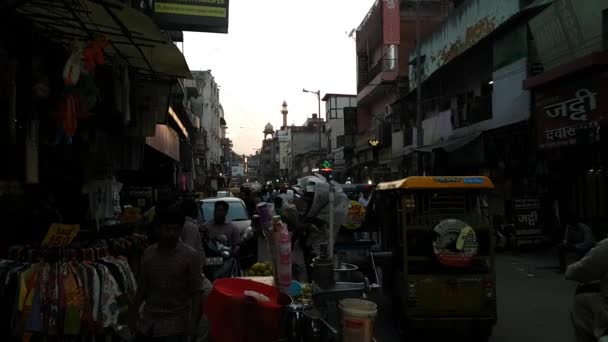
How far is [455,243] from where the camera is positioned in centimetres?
612

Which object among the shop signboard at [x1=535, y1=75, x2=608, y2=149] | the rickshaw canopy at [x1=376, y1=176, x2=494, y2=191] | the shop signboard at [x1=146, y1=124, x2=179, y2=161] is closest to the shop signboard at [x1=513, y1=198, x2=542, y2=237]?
the shop signboard at [x1=535, y1=75, x2=608, y2=149]

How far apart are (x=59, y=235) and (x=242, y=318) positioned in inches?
75.3

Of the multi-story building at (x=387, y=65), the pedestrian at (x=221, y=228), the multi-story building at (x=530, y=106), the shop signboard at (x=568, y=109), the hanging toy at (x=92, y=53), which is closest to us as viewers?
the hanging toy at (x=92, y=53)

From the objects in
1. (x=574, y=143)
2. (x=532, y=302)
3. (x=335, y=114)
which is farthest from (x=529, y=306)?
(x=335, y=114)

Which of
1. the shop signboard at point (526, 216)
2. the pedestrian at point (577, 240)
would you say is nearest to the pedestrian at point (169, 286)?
the pedestrian at point (577, 240)

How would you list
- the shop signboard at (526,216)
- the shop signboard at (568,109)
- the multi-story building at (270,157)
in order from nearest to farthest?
the shop signboard at (568,109) < the shop signboard at (526,216) < the multi-story building at (270,157)

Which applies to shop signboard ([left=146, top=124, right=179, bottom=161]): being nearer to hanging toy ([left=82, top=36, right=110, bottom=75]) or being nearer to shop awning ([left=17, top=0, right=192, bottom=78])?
shop awning ([left=17, top=0, right=192, bottom=78])

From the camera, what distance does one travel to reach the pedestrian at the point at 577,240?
9988 millimetres

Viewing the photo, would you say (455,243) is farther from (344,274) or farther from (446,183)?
(344,274)

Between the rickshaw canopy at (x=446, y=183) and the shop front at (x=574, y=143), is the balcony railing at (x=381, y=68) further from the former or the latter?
the rickshaw canopy at (x=446, y=183)

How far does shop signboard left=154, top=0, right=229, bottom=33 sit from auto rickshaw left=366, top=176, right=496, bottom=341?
18.7ft

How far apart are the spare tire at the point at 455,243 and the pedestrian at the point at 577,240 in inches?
201

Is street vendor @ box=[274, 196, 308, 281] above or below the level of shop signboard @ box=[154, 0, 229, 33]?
below

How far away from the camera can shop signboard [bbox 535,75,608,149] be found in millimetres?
11570
